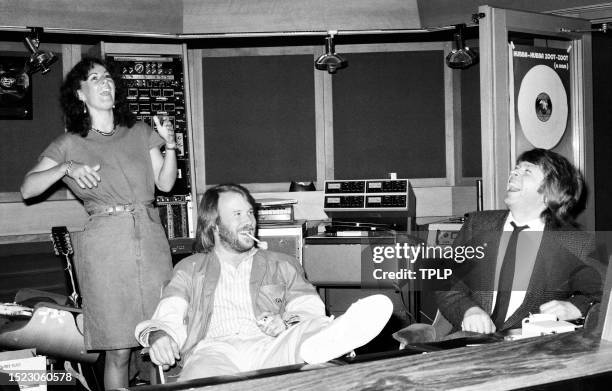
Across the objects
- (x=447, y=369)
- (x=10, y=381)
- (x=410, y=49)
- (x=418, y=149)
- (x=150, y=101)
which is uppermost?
(x=410, y=49)

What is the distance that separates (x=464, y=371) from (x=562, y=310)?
4.29ft

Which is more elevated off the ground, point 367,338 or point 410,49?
point 410,49

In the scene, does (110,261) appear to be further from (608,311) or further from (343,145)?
(343,145)

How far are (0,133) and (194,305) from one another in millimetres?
2872

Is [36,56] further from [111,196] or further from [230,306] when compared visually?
[230,306]

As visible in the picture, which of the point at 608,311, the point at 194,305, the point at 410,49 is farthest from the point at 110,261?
the point at 410,49

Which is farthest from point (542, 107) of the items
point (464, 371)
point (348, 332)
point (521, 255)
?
point (464, 371)

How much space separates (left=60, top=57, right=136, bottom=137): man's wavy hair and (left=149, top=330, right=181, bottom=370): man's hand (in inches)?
56.1

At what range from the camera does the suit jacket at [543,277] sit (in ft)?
10.2

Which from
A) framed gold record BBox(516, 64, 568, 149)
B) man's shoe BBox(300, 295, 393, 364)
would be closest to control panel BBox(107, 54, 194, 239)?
framed gold record BBox(516, 64, 568, 149)

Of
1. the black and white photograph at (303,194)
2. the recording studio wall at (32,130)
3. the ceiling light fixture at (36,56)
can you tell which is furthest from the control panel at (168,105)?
the recording studio wall at (32,130)

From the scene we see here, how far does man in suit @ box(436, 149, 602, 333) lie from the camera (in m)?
3.11

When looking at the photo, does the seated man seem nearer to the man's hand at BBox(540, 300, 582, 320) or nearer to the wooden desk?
the man's hand at BBox(540, 300, 582, 320)

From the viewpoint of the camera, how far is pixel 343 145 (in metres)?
6.09
